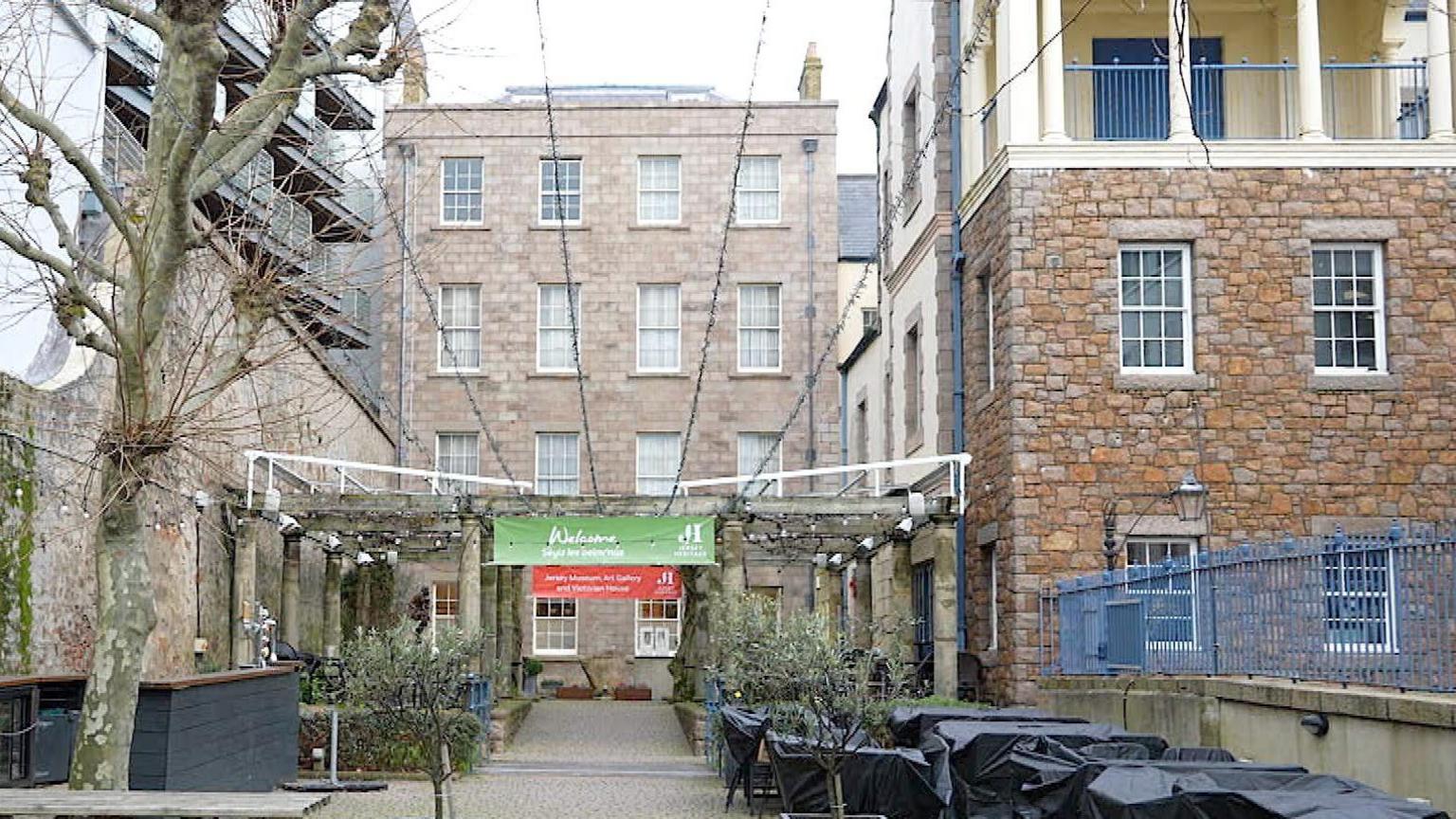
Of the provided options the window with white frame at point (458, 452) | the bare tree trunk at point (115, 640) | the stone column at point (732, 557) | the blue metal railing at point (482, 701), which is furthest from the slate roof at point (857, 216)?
the bare tree trunk at point (115, 640)

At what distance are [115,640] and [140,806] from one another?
160cm

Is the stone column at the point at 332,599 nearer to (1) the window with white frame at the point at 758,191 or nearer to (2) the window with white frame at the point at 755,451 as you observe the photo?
(2) the window with white frame at the point at 755,451

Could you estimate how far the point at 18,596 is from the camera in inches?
634

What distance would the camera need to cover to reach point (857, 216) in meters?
43.3

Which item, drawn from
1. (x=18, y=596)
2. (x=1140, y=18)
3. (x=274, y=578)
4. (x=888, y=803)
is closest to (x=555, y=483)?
(x=274, y=578)

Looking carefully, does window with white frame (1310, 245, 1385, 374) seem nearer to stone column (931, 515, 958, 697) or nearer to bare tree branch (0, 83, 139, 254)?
stone column (931, 515, 958, 697)

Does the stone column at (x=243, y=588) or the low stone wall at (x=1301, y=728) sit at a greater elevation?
the stone column at (x=243, y=588)

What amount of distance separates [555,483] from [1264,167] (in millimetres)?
20806

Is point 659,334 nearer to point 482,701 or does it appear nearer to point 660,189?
point 660,189

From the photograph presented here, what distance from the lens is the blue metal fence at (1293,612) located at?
1070cm

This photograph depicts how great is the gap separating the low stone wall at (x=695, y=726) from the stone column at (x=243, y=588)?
228 inches

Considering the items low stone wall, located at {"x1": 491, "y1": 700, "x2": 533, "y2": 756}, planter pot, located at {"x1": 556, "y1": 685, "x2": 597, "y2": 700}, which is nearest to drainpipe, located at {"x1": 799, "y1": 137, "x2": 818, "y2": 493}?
planter pot, located at {"x1": 556, "y1": 685, "x2": 597, "y2": 700}

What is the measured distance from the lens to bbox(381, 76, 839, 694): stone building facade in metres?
38.5

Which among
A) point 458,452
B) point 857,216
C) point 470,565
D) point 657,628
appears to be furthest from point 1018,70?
point 857,216
